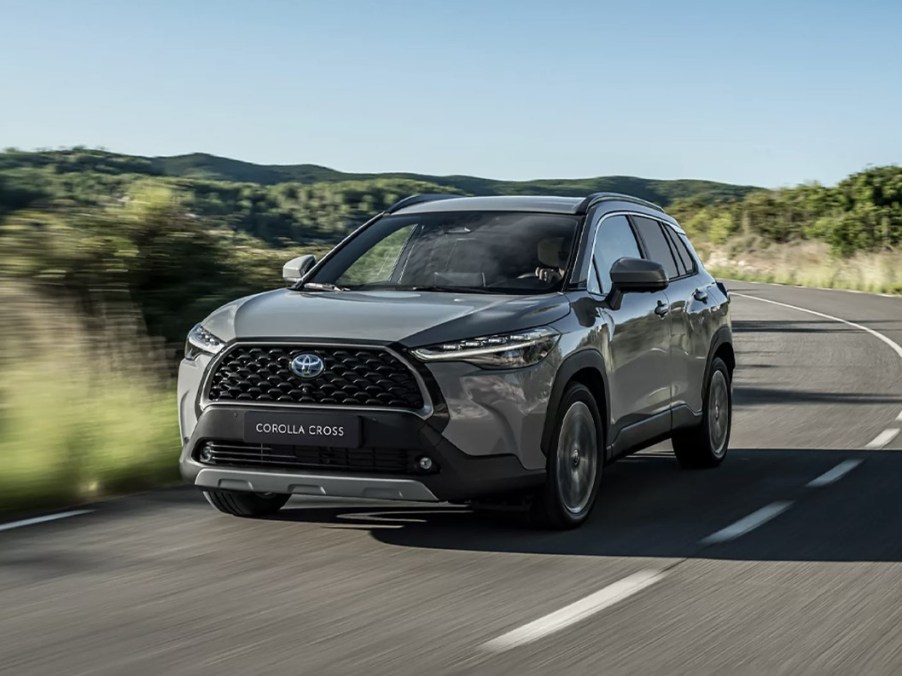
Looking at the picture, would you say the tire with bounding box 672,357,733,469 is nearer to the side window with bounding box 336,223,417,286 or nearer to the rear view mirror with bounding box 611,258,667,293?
the rear view mirror with bounding box 611,258,667,293

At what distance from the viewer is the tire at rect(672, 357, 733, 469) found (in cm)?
984

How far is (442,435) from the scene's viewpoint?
6.71 m

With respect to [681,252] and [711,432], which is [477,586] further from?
[681,252]

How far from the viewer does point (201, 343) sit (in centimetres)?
721

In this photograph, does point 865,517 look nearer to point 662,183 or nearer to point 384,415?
point 384,415

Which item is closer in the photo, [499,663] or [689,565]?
[499,663]

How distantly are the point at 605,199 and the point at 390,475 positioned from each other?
2.79 metres

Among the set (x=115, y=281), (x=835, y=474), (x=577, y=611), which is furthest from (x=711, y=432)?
(x=115, y=281)

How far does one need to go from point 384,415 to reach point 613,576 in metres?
1.26

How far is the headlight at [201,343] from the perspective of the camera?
710 centimetres

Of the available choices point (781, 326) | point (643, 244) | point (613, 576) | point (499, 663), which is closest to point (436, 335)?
point (613, 576)

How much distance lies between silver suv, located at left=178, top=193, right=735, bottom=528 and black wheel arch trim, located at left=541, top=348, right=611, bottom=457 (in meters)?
0.01

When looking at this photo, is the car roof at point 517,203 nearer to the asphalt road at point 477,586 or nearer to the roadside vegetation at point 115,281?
Answer: the roadside vegetation at point 115,281

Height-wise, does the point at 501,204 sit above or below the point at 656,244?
above
